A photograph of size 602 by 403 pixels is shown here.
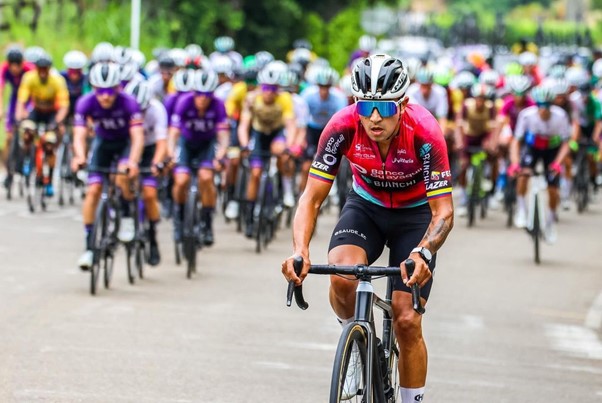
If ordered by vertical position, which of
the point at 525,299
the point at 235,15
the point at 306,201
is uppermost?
the point at 235,15

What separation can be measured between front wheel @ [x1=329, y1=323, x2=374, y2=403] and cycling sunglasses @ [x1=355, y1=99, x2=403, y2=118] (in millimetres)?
1015

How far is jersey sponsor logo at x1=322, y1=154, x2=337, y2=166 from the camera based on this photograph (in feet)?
24.3

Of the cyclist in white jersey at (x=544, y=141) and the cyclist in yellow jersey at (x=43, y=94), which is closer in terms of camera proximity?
the cyclist in white jersey at (x=544, y=141)

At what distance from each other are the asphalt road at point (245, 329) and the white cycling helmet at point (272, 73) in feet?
6.25

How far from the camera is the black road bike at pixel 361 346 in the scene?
6512 millimetres

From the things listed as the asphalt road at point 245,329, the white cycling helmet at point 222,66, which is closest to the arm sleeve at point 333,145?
the asphalt road at point 245,329

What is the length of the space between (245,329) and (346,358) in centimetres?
538

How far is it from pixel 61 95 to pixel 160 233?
2524 mm

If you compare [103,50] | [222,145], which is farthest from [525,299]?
[103,50]

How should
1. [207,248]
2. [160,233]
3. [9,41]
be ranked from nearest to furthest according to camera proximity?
[207,248]
[160,233]
[9,41]

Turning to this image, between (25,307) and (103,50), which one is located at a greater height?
(103,50)

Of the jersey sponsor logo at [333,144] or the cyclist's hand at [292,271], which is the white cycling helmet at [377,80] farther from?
the cyclist's hand at [292,271]

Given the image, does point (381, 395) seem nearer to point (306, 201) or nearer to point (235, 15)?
point (306, 201)

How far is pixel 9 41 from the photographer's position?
3128 centimetres
